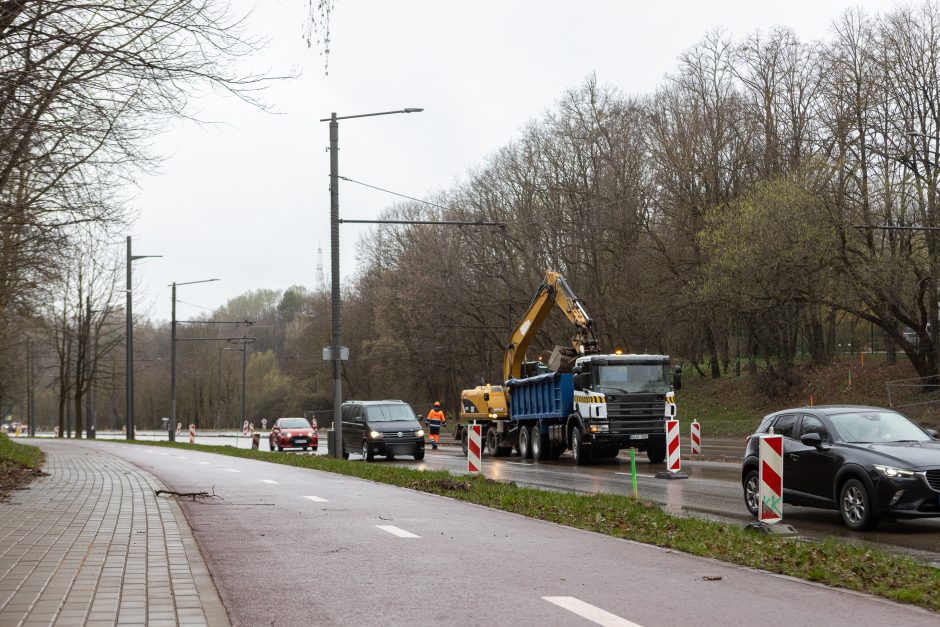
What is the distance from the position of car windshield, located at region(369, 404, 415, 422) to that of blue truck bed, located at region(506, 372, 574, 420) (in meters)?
3.26

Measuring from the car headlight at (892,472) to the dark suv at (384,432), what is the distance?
2131 cm

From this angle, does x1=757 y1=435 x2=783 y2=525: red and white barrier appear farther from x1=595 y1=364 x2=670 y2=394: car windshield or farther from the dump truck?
x1=595 y1=364 x2=670 y2=394: car windshield

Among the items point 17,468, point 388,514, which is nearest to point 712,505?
point 388,514

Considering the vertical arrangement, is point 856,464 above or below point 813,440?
below

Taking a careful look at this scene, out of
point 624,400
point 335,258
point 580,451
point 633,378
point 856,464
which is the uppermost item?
point 335,258

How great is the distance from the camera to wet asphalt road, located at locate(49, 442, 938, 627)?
699 cm

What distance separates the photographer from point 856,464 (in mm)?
12086

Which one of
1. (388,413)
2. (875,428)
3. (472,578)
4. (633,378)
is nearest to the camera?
(472,578)

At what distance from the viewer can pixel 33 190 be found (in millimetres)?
17562

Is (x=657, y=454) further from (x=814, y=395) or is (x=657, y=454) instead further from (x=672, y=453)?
(x=814, y=395)

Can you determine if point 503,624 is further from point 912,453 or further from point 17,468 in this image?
point 17,468

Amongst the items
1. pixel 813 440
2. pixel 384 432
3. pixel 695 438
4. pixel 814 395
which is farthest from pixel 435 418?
pixel 813 440

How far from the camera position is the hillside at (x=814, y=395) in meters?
38.9

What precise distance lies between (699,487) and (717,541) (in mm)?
8434
